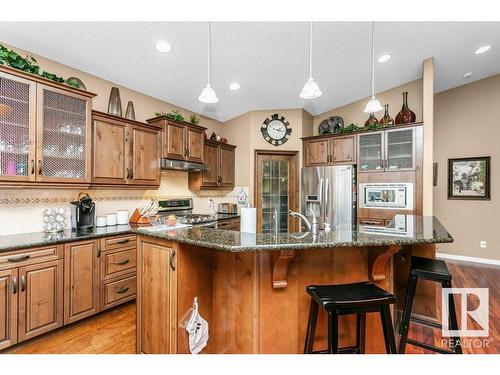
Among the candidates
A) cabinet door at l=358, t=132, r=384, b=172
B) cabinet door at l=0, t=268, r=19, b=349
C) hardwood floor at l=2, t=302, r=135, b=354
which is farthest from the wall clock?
cabinet door at l=0, t=268, r=19, b=349

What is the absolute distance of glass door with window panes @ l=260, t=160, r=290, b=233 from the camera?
199 inches

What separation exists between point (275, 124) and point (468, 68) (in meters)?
3.23

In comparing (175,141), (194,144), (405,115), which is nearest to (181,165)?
(175,141)

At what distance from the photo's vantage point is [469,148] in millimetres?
4879

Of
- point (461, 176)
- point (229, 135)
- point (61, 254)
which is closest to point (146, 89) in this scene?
point (229, 135)

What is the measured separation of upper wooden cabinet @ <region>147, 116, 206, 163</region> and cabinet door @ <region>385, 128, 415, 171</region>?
2.98 m

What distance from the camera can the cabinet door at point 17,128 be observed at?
216cm

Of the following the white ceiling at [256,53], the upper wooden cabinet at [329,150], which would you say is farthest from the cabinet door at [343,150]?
the white ceiling at [256,53]

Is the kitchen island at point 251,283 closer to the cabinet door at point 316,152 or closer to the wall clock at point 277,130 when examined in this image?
the cabinet door at point 316,152

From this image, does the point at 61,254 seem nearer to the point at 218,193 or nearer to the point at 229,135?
the point at 218,193

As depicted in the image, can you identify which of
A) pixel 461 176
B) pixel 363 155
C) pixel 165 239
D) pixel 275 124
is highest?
pixel 275 124

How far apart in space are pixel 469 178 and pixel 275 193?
3689mm

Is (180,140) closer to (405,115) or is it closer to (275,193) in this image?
(275,193)

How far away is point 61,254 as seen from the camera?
2.35m
